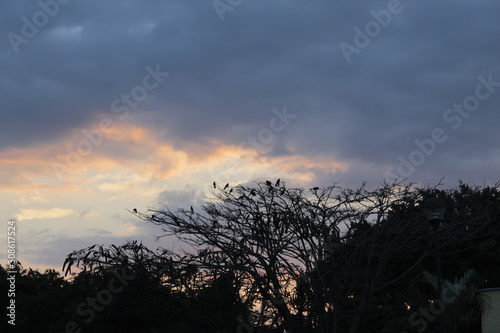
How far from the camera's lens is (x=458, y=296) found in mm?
17391

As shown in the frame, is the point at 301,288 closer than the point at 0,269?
Yes

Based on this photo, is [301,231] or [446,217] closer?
[301,231]

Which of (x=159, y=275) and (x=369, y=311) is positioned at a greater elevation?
(x=159, y=275)

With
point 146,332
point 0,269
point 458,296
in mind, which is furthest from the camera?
point 0,269

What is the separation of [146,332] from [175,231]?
380 centimetres

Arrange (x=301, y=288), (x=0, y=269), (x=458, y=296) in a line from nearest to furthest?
1. (x=458, y=296)
2. (x=301, y=288)
3. (x=0, y=269)

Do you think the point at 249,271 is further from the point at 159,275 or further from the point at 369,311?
the point at 369,311

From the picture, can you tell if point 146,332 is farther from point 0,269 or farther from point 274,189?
point 0,269

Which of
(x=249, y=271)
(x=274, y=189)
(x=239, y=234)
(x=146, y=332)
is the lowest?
(x=146, y=332)

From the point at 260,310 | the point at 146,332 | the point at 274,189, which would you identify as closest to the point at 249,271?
the point at 260,310

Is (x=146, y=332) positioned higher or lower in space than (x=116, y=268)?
lower

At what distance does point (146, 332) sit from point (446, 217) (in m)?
11.1

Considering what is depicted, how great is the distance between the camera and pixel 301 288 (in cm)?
1852

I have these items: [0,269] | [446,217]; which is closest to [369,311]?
[446,217]
